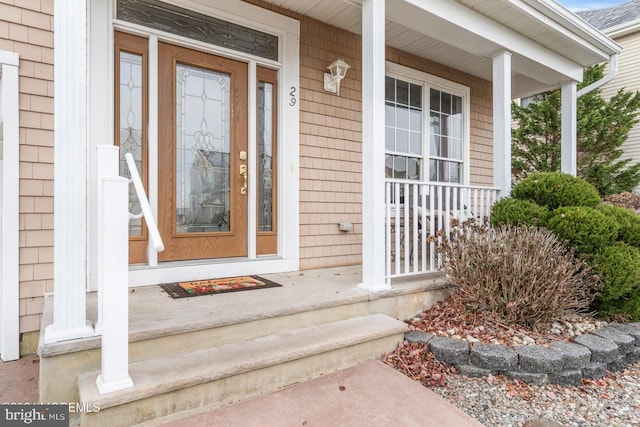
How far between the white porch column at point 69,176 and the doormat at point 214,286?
837mm

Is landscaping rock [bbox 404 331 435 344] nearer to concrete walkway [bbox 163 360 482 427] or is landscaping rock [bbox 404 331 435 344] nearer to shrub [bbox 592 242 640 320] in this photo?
concrete walkway [bbox 163 360 482 427]

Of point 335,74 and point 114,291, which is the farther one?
point 335,74

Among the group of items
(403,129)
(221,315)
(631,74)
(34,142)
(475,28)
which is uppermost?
(631,74)

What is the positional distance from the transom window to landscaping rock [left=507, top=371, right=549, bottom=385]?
2.70 m

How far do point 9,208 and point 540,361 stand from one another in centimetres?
354

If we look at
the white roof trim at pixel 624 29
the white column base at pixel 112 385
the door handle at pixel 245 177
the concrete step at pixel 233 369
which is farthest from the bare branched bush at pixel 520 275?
the white roof trim at pixel 624 29

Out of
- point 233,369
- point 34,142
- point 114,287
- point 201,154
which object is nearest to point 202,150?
point 201,154

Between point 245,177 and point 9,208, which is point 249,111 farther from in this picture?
point 9,208

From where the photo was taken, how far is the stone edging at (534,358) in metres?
2.30

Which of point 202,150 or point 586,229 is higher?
point 202,150

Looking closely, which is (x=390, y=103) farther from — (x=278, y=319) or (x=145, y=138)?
(x=278, y=319)

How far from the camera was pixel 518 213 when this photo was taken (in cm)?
329

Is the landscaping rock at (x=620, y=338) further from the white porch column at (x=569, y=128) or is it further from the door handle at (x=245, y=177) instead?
the door handle at (x=245, y=177)

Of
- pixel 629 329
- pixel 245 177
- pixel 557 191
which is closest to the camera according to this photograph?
pixel 629 329
